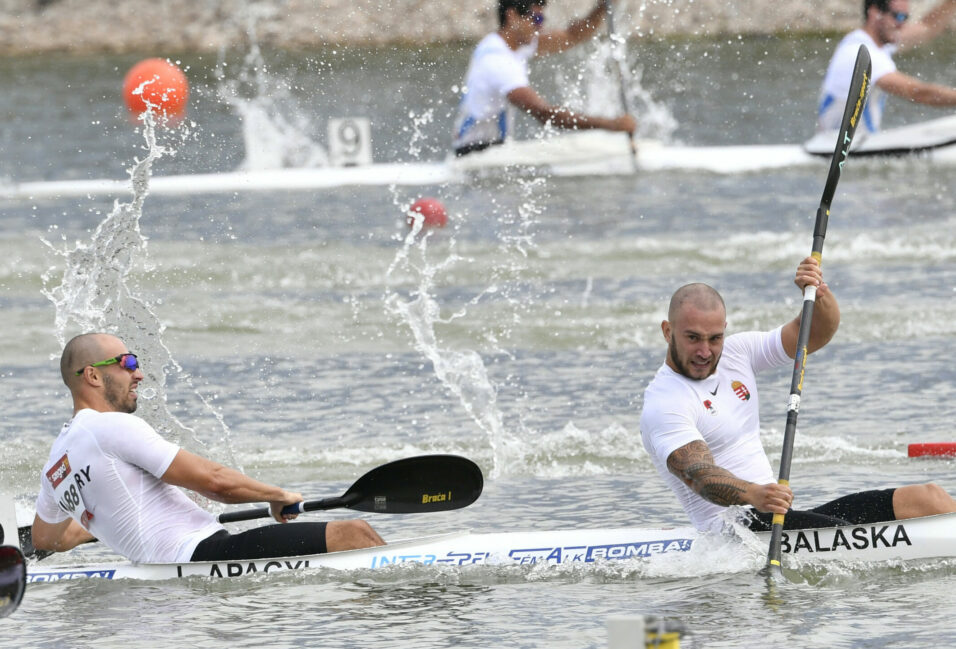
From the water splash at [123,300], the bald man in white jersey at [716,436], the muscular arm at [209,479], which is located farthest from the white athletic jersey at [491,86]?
the muscular arm at [209,479]

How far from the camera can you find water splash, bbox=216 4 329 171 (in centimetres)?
1786

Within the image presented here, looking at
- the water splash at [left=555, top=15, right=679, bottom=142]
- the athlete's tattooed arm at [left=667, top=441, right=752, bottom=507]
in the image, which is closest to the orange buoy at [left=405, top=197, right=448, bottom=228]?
the water splash at [left=555, top=15, right=679, bottom=142]

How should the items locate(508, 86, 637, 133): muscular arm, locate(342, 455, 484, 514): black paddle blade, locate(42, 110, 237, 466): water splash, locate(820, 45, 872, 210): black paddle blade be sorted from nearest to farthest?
1. locate(342, 455, 484, 514): black paddle blade
2. locate(820, 45, 872, 210): black paddle blade
3. locate(42, 110, 237, 466): water splash
4. locate(508, 86, 637, 133): muscular arm

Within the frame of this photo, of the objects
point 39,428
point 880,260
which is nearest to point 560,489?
point 39,428

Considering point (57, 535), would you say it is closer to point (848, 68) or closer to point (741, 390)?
point (741, 390)

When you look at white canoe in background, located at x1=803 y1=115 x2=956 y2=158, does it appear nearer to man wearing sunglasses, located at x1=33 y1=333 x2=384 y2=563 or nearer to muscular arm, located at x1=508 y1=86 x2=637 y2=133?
muscular arm, located at x1=508 y1=86 x2=637 y2=133

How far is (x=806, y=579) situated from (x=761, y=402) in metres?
3.64

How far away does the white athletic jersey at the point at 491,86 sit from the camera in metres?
14.6

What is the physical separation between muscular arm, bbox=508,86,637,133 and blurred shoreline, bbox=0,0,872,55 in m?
17.5

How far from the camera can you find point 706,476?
19.0ft

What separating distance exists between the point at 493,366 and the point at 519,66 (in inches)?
188

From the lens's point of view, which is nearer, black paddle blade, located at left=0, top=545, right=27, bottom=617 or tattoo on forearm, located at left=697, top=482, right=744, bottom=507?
black paddle blade, located at left=0, top=545, right=27, bottom=617

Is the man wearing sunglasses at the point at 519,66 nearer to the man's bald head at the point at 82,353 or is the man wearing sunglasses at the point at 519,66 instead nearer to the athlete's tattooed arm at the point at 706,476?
the man's bald head at the point at 82,353

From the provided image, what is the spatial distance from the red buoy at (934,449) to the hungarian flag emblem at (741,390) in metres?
2.23
